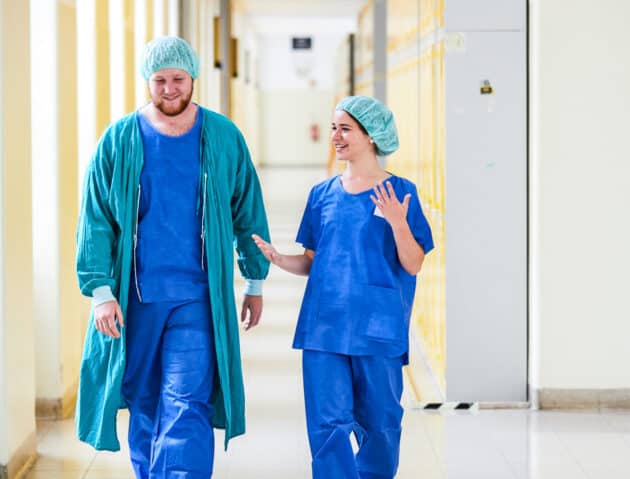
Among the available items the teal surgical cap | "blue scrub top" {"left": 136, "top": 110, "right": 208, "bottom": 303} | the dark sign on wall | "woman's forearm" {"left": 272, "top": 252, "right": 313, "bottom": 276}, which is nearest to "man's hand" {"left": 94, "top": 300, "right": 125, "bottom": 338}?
"blue scrub top" {"left": 136, "top": 110, "right": 208, "bottom": 303}

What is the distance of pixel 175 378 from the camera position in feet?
11.9

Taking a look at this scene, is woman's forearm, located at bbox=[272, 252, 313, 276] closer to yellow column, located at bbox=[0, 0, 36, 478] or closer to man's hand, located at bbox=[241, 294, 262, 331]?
man's hand, located at bbox=[241, 294, 262, 331]

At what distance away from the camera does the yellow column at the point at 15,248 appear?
441 cm

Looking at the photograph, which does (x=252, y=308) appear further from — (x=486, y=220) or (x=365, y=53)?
(x=365, y=53)

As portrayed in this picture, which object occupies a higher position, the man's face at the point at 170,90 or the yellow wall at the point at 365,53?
the yellow wall at the point at 365,53

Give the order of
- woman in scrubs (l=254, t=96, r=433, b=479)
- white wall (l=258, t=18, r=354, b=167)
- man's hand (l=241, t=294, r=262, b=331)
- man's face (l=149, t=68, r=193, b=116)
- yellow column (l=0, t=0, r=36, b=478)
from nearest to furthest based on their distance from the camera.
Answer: man's face (l=149, t=68, r=193, b=116) → woman in scrubs (l=254, t=96, r=433, b=479) → man's hand (l=241, t=294, r=262, b=331) → yellow column (l=0, t=0, r=36, b=478) → white wall (l=258, t=18, r=354, b=167)

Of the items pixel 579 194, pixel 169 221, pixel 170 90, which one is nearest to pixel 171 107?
pixel 170 90

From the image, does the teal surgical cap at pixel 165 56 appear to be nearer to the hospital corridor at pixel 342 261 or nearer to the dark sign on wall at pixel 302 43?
the hospital corridor at pixel 342 261

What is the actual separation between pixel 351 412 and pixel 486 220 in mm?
2142

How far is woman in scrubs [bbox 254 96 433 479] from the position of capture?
3.74m

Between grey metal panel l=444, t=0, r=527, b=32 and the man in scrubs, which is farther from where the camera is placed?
grey metal panel l=444, t=0, r=527, b=32

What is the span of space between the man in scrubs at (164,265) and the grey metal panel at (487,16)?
2.20 m

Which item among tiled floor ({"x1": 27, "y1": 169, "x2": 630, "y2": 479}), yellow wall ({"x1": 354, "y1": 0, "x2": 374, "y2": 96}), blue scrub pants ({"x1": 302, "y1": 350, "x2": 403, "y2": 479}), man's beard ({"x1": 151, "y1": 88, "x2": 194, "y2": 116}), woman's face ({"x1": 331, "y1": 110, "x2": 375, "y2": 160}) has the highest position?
yellow wall ({"x1": 354, "y1": 0, "x2": 374, "y2": 96})

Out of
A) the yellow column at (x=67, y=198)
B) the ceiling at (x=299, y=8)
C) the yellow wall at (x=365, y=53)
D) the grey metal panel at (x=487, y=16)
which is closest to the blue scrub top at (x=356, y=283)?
the grey metal panel at (x=487, y=16)
